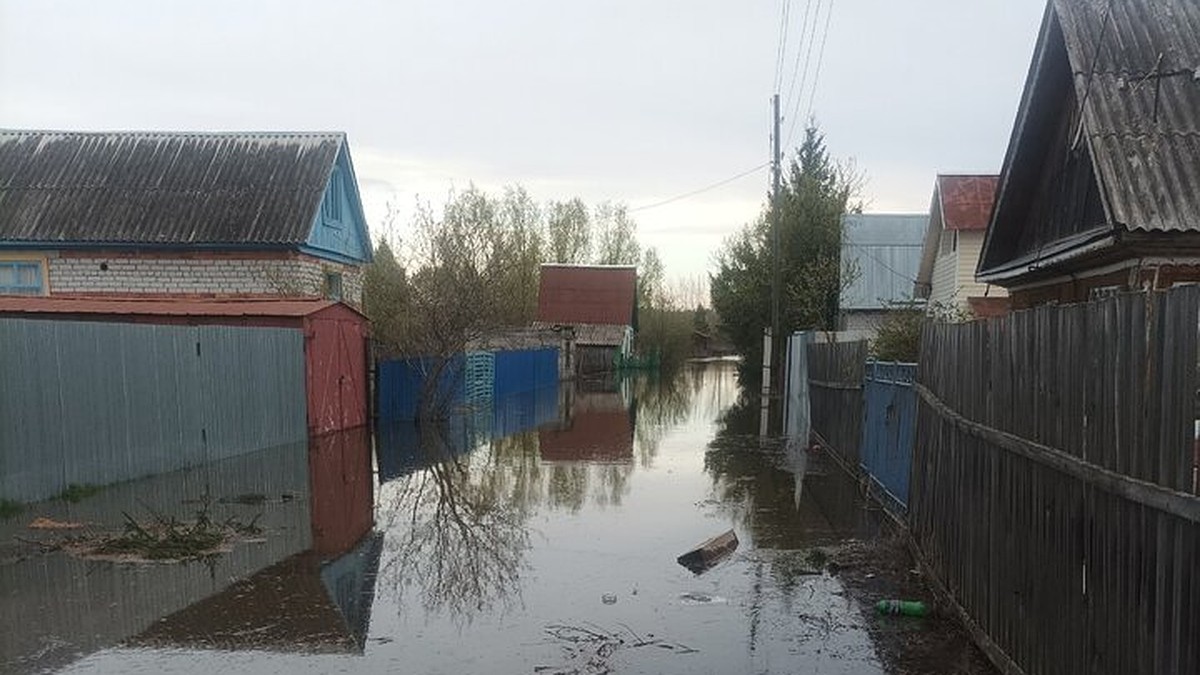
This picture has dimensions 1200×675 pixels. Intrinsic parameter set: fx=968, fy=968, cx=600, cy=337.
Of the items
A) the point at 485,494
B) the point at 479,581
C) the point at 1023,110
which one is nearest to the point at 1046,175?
the point at 1023,110

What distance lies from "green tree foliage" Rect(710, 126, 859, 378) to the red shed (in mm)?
16621

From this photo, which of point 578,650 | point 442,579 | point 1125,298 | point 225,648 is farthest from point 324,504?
point 1125,298

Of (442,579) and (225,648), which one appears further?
(442,579)

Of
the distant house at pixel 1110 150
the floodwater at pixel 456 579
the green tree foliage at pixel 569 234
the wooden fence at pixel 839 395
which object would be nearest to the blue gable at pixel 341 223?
the floodwater at pixel 456 579

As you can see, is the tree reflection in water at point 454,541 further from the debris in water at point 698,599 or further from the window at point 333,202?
the window at point 333,202

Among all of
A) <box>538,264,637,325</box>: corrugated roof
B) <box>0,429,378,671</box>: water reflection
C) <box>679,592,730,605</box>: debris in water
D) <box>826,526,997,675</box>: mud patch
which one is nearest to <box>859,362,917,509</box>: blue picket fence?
<box>826,526,997,675</box>: mud patch

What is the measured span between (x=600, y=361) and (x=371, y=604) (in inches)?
1632

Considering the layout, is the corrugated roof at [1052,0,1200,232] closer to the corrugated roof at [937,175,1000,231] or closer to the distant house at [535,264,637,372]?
the corrugated roof at [937,175,1000,231]

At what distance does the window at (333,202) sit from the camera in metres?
23.6

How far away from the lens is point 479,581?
315 inches

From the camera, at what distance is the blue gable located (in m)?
23.0

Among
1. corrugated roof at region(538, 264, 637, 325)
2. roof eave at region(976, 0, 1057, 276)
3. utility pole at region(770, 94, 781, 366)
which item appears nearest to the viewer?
roof eave at region(976, 0, 1057, 276)

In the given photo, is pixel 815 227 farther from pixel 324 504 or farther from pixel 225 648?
pixel 225 648

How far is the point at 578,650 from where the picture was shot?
6223mm
